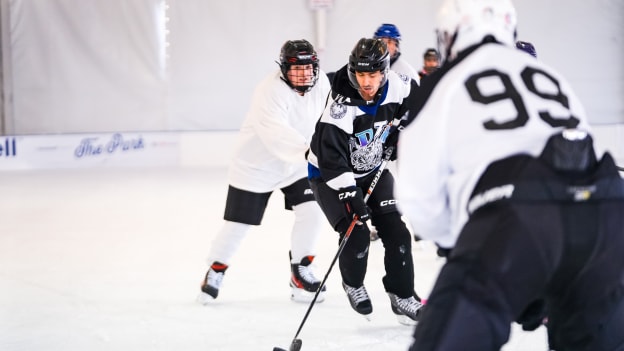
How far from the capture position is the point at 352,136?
11.5 ft

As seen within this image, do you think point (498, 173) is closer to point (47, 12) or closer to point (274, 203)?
point (274, 203)

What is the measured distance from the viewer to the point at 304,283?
422 centimetres

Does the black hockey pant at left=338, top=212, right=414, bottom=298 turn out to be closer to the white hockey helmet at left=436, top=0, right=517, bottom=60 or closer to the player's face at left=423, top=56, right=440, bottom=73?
the white hockey helmet at left=436, top=0, right=517, bottom=60

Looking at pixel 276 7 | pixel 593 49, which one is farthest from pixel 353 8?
pixel 593 49

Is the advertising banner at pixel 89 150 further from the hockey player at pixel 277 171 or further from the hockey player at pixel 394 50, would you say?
the hockey player at pixel 277 171

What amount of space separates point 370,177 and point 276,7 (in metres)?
7.35

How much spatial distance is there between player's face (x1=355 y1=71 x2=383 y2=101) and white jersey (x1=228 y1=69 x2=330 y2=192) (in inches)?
25.0

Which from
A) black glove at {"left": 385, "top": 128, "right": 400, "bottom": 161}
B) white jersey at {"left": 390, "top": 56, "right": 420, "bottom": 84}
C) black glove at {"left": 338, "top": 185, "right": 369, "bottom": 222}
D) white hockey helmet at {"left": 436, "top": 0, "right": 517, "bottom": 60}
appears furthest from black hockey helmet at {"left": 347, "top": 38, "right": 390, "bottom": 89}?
white jersey at {"left": 390, "top": 56, "right": 420, "bottom": 84}

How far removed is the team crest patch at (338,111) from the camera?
3.43 metres

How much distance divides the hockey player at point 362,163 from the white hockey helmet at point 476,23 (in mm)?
1317

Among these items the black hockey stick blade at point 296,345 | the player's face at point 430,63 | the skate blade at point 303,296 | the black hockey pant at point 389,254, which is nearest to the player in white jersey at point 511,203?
the black hockey stick blade at point 296,345

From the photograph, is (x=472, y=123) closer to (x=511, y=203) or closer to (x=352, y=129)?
(x=511, y=203)

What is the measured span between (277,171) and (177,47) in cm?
687

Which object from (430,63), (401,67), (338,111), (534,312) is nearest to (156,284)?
(338,111)
